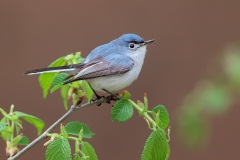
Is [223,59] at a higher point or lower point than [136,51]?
lower

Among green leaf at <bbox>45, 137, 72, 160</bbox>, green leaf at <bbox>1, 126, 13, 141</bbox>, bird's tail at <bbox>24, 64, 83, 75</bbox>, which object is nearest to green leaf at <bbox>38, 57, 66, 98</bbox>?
bird's tail at <bbox>24, 64, 83, 75</bbox>

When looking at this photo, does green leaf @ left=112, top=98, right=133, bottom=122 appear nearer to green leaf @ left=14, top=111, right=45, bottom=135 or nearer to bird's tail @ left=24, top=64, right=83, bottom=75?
green leaf @ left=14, top=111, right=45, bottom=135

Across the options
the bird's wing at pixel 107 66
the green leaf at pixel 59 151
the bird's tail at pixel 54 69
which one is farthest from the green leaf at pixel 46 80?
the green leaf at pixel 59 151

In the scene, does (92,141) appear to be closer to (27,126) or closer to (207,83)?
(27,126)

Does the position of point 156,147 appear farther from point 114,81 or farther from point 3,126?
point 114,81

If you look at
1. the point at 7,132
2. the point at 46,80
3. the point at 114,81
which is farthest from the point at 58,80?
the point at 114,81

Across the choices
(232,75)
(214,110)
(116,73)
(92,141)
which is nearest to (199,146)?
(214,110)
